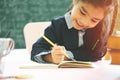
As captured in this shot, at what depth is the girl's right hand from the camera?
1.55 m

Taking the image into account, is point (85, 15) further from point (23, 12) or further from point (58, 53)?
point (23, 12)

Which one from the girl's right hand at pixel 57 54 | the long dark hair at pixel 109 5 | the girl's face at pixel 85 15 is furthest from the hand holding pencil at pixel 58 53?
the long dark hair at pixel 109 5

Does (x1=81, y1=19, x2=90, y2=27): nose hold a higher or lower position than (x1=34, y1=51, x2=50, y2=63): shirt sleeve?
higher

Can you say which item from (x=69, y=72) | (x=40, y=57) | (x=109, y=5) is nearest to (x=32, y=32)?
(x=40, y=57)

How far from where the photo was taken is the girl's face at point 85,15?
1.61m

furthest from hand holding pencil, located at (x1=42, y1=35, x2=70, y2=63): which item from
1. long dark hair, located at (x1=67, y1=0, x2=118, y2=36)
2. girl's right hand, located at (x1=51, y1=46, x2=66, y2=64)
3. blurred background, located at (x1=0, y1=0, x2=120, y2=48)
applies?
blurred background, located at (x1=0, y1=0, x2=120, y2=48)

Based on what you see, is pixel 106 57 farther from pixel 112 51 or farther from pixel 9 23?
pixel 9 23

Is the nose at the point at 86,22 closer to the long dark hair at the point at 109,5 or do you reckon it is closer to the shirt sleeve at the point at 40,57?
the long dark hair at the point at 109,5

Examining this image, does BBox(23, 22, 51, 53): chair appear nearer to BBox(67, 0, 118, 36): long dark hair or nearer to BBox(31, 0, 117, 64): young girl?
BBox(31, 0, 117, 64): young girl

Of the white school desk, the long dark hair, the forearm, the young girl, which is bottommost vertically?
Answer: the white school desk

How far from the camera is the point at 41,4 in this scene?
2053mm

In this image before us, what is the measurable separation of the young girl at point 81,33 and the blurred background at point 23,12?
1.07ft

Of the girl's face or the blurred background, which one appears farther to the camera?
the blurred background

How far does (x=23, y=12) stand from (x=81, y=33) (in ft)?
1.70
